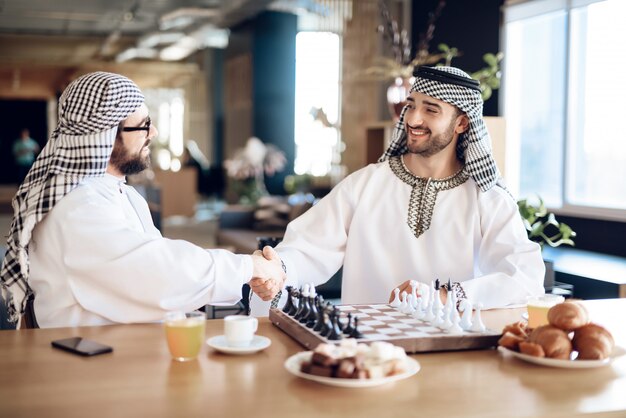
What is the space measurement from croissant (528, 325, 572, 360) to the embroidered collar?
1.17 m

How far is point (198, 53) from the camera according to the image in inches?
716

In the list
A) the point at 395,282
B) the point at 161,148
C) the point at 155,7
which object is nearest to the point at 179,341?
the point at 395,282

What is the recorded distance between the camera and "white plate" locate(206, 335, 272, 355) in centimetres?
165

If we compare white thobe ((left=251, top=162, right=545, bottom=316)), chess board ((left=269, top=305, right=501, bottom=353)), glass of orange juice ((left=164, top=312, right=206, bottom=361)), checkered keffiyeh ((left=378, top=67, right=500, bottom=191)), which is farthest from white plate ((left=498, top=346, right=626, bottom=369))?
checkered keffiyeh ((left=378, top=67, right=500, bottom=191))

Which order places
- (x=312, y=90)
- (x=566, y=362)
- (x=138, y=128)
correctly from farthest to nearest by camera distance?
(x=312, y=90)
(x=138, y=128)
(x=566, y=362)

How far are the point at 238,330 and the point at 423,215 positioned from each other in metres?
1.27

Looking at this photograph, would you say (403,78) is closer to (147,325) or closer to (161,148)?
(147,325)

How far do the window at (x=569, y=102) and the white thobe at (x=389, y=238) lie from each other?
115 inches

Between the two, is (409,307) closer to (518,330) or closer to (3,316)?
(518,330)

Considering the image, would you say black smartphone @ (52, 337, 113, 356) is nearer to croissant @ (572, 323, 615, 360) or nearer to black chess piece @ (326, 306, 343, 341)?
black chess piece @ (326, 306, 343, 341)

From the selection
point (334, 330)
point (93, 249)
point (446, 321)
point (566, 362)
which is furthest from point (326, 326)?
point (93, 249)

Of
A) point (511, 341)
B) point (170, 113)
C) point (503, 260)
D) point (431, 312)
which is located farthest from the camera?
point (170, 113)

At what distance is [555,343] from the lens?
1.61 meters

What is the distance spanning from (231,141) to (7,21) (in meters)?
4.85
